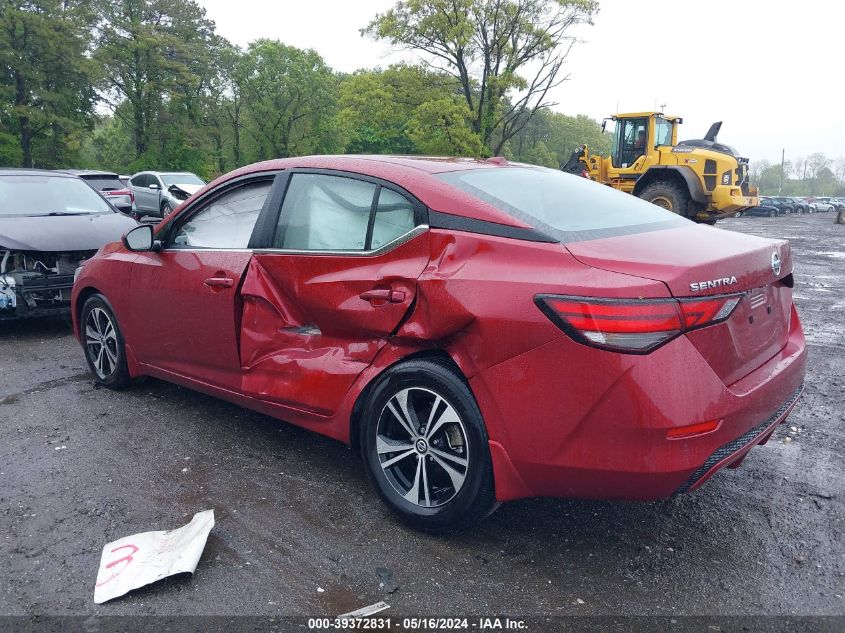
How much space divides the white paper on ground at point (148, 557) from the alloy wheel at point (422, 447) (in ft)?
2.73

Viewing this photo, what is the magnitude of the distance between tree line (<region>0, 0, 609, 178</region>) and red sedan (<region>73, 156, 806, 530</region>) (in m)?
29.0

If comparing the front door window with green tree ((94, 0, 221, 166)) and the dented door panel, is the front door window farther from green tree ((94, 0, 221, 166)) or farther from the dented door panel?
green tree ((94, 0, 221, 166))

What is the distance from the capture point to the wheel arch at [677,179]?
55.7ft

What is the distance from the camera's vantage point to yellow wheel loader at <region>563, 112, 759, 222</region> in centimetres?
1708

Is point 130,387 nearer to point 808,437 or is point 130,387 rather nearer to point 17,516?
point 17,516

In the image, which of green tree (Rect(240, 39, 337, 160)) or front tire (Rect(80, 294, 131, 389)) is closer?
front tire (Rect(80, 294, 131, 389))

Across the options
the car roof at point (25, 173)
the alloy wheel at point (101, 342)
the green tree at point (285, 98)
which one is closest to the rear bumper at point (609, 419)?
the alloy wheel at point (101, 342)

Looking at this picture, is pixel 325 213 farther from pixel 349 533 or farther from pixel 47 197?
pixel 47 197

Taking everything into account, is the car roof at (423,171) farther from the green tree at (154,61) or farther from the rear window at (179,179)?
the green tree at (154,61)

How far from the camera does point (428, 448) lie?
2.88 meters

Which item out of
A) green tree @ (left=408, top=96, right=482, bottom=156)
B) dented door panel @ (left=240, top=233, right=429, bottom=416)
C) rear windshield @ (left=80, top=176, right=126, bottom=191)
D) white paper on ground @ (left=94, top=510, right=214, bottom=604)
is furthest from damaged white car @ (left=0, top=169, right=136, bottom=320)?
green tree @ (left=408, top=96, right=482, bottom=156)

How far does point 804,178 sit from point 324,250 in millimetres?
141378

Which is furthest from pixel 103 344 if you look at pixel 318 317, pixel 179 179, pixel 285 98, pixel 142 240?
pixel 285 98

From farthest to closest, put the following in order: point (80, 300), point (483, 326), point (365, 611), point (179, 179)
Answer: point (179, 179) → point (80, 300) → point (483, 326) → point (365, 611)
